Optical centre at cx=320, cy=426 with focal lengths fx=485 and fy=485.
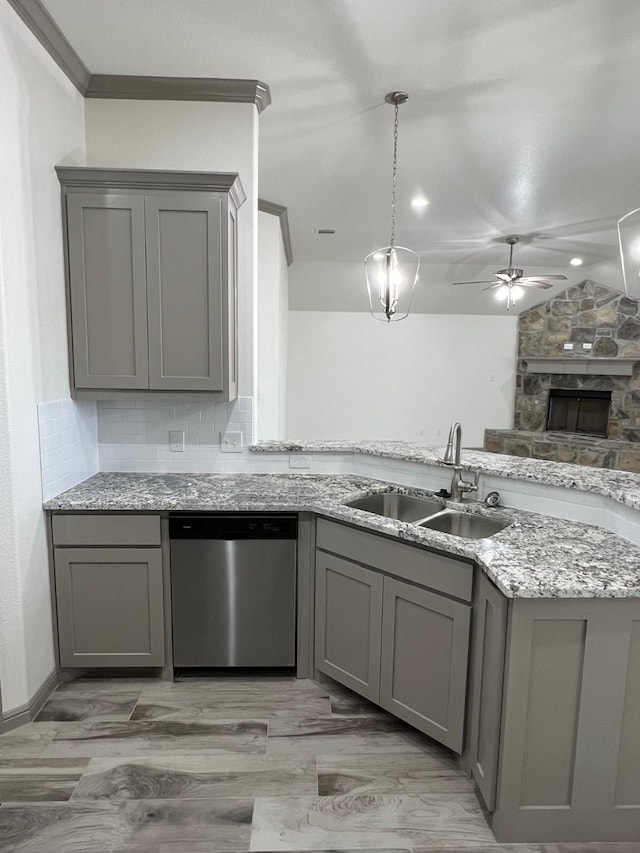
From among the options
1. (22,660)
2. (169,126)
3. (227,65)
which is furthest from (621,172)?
(22,660)

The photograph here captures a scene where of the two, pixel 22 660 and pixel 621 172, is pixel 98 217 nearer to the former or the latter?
pixel 22 660

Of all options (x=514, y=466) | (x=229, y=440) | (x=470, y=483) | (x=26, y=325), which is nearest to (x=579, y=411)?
(x=514, y=466)

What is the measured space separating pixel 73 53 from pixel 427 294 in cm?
609

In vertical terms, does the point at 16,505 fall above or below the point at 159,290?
below

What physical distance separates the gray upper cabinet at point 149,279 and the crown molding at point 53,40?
52cm

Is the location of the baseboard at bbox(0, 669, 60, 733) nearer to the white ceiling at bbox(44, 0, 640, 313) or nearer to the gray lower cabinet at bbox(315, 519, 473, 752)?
the gray lower cabinet at bbox(315, 519, 473, 752)

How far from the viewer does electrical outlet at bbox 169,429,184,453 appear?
2854 mm

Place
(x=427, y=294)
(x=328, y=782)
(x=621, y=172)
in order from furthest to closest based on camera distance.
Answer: (x=427, y=294)
(x=621, y=172)
(x=328, y=782)

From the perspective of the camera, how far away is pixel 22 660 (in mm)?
2074

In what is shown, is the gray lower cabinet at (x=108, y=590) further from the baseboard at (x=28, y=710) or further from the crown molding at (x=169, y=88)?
the crown molding at (x=169, y=88)

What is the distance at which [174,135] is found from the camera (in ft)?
8.71

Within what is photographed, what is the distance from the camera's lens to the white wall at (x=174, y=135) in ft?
8.62

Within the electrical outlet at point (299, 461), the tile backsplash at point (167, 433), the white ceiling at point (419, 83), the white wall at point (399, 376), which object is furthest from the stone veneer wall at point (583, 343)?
the tile backsplash at point (167, 433)

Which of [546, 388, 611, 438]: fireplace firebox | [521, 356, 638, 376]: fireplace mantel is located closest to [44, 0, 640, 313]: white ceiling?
[521, 356, 638, 376]: fireplace mantel
